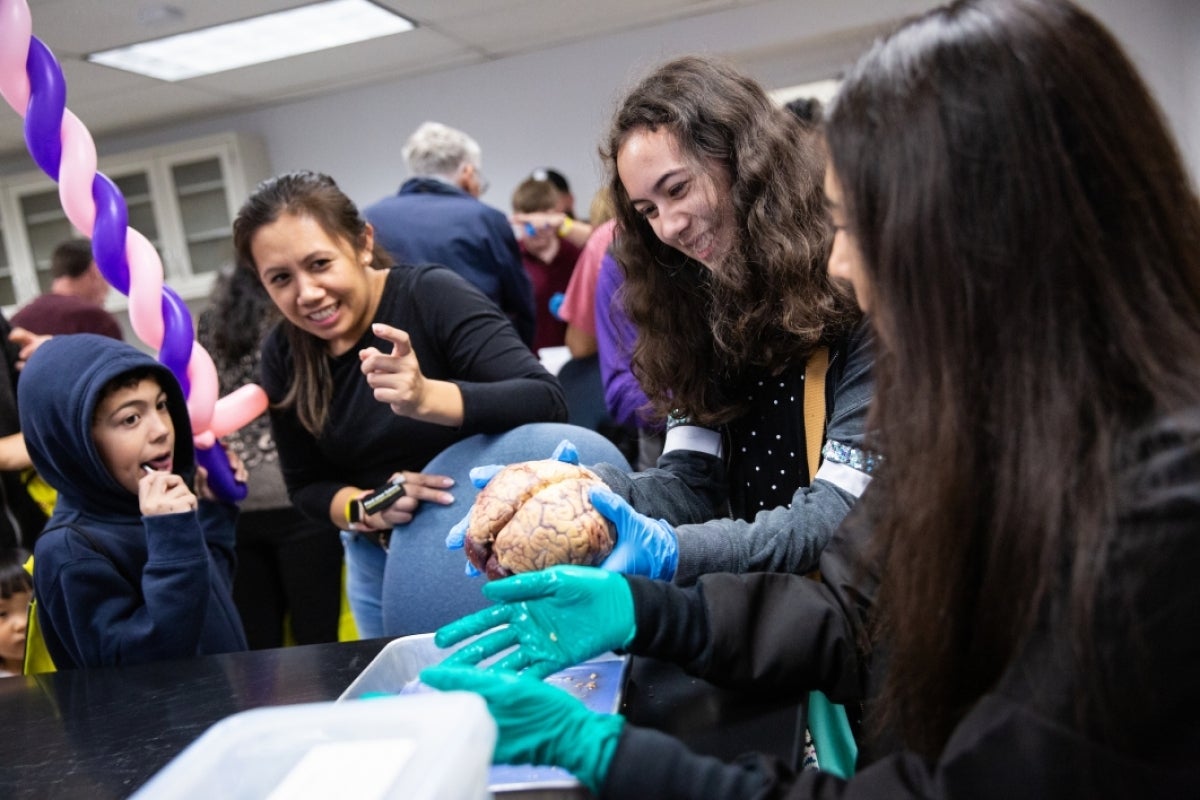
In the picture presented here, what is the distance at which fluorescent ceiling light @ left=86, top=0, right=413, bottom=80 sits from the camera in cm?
424

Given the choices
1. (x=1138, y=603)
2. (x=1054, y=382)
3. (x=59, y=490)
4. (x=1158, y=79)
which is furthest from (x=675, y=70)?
(x=1158, y=79)

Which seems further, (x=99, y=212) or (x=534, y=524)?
(x=99, y=212)

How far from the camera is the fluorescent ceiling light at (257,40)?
4.24 m

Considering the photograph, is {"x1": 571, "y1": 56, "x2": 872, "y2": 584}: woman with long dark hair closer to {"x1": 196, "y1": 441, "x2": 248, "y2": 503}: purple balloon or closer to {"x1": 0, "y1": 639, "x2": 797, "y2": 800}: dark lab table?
{"x1": 0, "y1": 639, "x2": 797, "y2": 800}: dark lab table

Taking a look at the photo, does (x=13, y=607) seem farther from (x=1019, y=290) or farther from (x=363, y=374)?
(x=1019, y=290)

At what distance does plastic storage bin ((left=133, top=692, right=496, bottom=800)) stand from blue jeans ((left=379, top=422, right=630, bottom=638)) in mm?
672

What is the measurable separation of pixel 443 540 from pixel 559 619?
54cm

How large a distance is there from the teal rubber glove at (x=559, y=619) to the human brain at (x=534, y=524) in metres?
0.10

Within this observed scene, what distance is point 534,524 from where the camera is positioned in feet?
3.45

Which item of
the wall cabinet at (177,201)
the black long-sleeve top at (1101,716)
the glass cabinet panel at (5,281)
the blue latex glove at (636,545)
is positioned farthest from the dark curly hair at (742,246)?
the glass cabinet panel at (5,281)

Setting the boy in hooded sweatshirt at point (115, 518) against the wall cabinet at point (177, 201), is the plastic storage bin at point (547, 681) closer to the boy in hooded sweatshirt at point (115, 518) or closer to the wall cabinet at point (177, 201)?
the boy in hooded sweatshirt at point (115, 518)

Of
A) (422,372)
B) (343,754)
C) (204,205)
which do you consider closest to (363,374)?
(422,372)

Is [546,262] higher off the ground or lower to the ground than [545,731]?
higher

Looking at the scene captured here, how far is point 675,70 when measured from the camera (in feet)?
4.61
